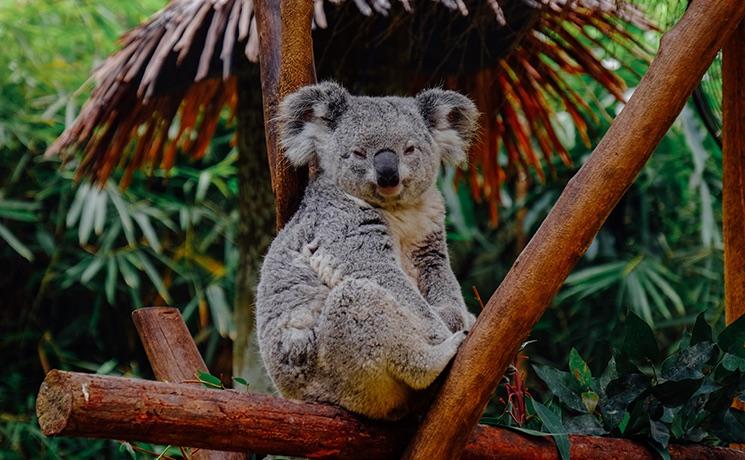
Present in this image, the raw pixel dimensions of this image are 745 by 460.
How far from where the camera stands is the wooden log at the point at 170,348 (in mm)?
2582

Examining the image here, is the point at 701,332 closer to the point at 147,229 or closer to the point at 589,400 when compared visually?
the point at 589,400

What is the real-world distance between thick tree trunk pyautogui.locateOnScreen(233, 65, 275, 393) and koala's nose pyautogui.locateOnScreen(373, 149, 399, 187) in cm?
123

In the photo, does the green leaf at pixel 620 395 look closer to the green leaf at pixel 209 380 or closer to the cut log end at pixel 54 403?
the green leaf at pixel 209 380

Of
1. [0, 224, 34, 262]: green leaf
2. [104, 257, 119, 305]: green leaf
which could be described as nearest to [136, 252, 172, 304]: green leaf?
[104, 257, 119, 305]: green leaf

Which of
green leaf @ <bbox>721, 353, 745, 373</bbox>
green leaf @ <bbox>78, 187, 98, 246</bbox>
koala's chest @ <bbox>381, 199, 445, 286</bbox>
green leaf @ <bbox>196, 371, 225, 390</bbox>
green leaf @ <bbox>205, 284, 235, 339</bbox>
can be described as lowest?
green leaf @ <bbox>205, 284, 235, 339</bbox>

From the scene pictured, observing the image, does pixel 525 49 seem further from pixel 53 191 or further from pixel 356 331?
pixel 53 191

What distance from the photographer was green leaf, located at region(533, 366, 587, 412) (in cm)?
241

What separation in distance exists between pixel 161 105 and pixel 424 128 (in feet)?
4.32

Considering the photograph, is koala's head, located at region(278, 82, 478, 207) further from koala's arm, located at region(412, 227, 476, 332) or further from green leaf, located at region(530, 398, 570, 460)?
green leaf, located at region(530, 398, 570, 460)

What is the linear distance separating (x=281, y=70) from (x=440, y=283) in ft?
2.37

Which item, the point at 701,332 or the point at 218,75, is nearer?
the point at 701,332

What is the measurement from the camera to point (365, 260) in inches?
90.7

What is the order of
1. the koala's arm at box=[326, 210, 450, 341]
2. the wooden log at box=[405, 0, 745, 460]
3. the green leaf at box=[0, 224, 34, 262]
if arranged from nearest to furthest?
the wooden log at box=[405, 0, 745, 460] < the koala's arm at box=[326, 210, 450, 341] < the green leaf at box=[0, 224, 34, 262]

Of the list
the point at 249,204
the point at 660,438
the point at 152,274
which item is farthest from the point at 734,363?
the point at 152,274
